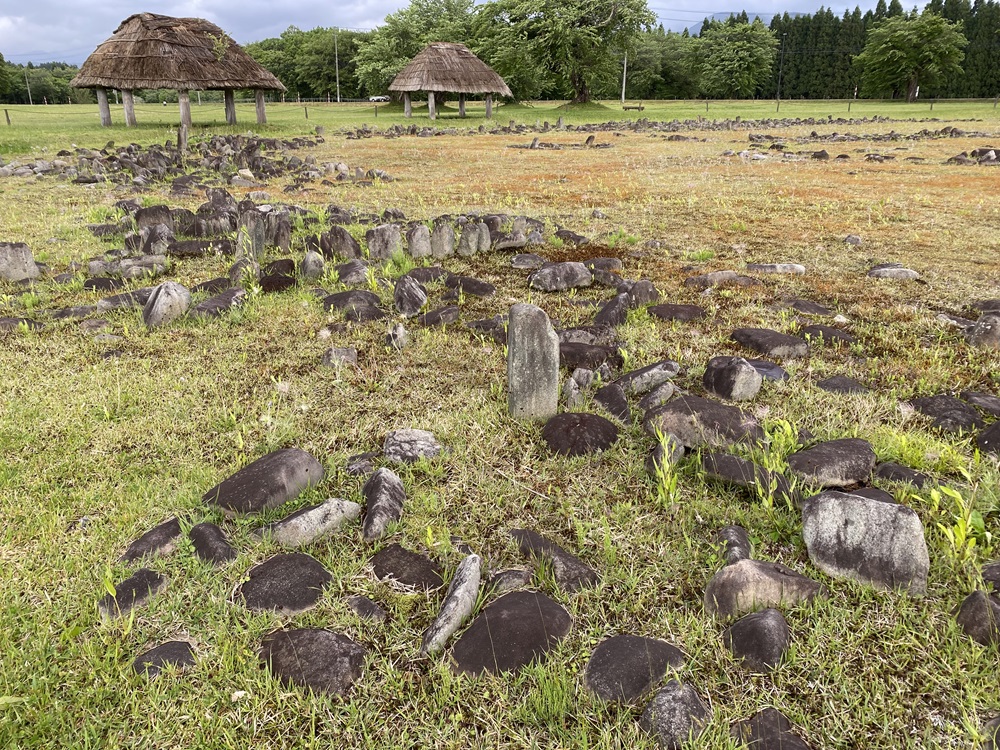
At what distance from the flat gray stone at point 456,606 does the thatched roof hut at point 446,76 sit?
39615mm

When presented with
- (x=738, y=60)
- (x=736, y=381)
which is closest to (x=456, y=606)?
(x=736, y=381)

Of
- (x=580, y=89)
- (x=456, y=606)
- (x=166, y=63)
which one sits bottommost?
(x=456, y=606)

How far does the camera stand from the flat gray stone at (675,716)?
201cm

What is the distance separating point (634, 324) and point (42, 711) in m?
4.79

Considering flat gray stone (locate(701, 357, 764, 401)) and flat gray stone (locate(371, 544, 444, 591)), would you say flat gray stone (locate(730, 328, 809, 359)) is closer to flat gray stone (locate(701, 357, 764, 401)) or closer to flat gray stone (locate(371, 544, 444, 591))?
flat gray stone (locate(701, 357, 764, 401))

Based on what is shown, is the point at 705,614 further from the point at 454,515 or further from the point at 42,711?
the point at 42,711

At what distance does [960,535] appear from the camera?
2627 mm

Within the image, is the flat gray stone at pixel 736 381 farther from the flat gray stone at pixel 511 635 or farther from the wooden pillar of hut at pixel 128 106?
the wooden pillar of hut at pixel 128 106

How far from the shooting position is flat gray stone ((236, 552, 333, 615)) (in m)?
2.62

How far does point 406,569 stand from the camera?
A: 9.22 ft

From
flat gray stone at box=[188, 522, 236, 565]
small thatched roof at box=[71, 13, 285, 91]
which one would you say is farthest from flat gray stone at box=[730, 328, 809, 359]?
small thatched roof at box=[71, 13, 285, 91]

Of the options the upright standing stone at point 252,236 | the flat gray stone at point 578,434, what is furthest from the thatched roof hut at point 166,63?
the flat gray stone at point 578,434

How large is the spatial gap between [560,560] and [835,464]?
5.21 ft

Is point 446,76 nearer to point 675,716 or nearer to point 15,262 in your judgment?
point 15,262
